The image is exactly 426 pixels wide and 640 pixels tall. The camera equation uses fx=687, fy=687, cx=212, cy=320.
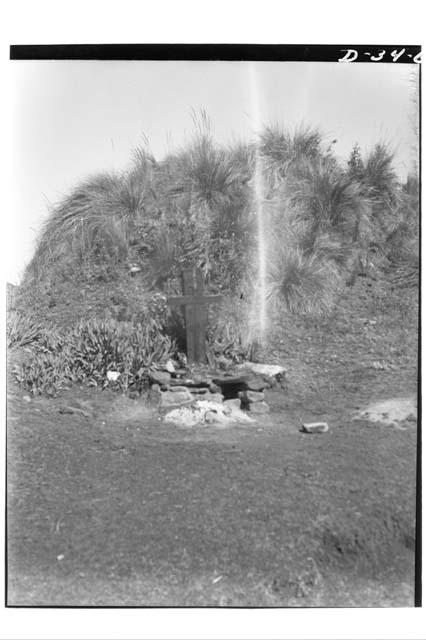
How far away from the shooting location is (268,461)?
13.3 ft

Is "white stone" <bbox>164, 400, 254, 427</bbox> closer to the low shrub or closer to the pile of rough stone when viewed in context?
the pile of rough stone

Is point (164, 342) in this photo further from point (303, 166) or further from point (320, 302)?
point (303, 166)

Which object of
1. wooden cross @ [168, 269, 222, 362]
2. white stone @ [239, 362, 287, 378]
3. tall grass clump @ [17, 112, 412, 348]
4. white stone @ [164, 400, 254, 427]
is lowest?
white stone @ [164, 400, 254, 427]

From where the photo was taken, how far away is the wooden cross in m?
4.35

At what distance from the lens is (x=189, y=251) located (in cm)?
437

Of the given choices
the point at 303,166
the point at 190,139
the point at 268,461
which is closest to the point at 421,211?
the point at 303,166

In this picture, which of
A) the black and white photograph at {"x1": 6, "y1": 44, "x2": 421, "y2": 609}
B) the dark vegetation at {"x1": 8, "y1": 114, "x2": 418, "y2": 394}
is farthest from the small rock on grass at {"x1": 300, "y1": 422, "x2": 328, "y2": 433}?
the dark vegetation at {"x1": 8, "y1": 114, "x2": 418, "y2": 394}

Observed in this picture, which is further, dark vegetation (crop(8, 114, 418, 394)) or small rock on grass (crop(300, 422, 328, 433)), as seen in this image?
dark vegetation (crop(8, 114, 418, 394))

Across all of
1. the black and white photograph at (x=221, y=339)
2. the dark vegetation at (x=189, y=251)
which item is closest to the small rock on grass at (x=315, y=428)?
the black and white photograph at (x=221, y=339)

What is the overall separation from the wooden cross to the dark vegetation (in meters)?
0.06

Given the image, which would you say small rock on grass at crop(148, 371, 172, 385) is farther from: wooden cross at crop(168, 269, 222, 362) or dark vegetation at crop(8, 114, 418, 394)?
wooden cross at crop(168, 269, 222, 362)

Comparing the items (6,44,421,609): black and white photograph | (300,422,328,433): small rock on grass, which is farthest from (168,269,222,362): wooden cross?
(300,422,328,433): small rock on grass

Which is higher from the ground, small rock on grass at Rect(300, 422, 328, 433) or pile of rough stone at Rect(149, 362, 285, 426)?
pile of rough stone at Rect(149, 362, 285, 426)

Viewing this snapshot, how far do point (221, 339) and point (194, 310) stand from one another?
0.83ft
